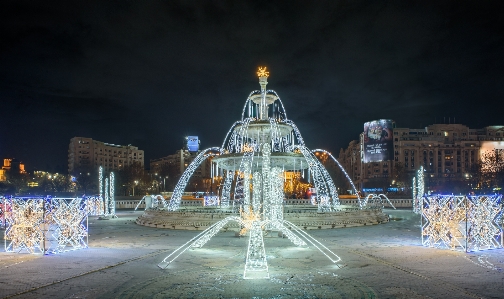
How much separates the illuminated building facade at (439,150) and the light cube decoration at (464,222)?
90.6 meters

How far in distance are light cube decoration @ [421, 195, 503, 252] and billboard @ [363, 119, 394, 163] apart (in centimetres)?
7673

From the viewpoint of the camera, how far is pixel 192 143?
153000 millimetres

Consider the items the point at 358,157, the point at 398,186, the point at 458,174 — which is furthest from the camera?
the point at 358,157

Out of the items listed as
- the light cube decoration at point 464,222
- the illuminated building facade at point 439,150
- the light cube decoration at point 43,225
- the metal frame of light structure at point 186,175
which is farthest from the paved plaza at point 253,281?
the illuminated building facade at point 439,150

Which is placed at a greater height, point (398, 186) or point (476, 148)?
point (476, 148)

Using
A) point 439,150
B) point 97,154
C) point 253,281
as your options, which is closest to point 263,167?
point 253,281

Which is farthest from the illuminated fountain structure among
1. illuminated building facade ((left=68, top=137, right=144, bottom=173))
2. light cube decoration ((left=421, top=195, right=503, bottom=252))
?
illuminated building facade ((left=68, top=137, right=144, bottom=173))

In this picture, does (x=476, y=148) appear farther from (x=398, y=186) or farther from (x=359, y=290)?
(x=359, y=290)

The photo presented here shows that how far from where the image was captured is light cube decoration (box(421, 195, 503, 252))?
1482 cm

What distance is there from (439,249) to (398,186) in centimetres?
8378

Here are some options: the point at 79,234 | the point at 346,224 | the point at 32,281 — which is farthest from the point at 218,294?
the point at 346,224

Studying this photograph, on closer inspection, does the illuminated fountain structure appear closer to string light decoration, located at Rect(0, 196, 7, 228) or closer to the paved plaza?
the paved plaza

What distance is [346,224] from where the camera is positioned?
76.3ft

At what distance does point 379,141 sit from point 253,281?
86.7 meters
